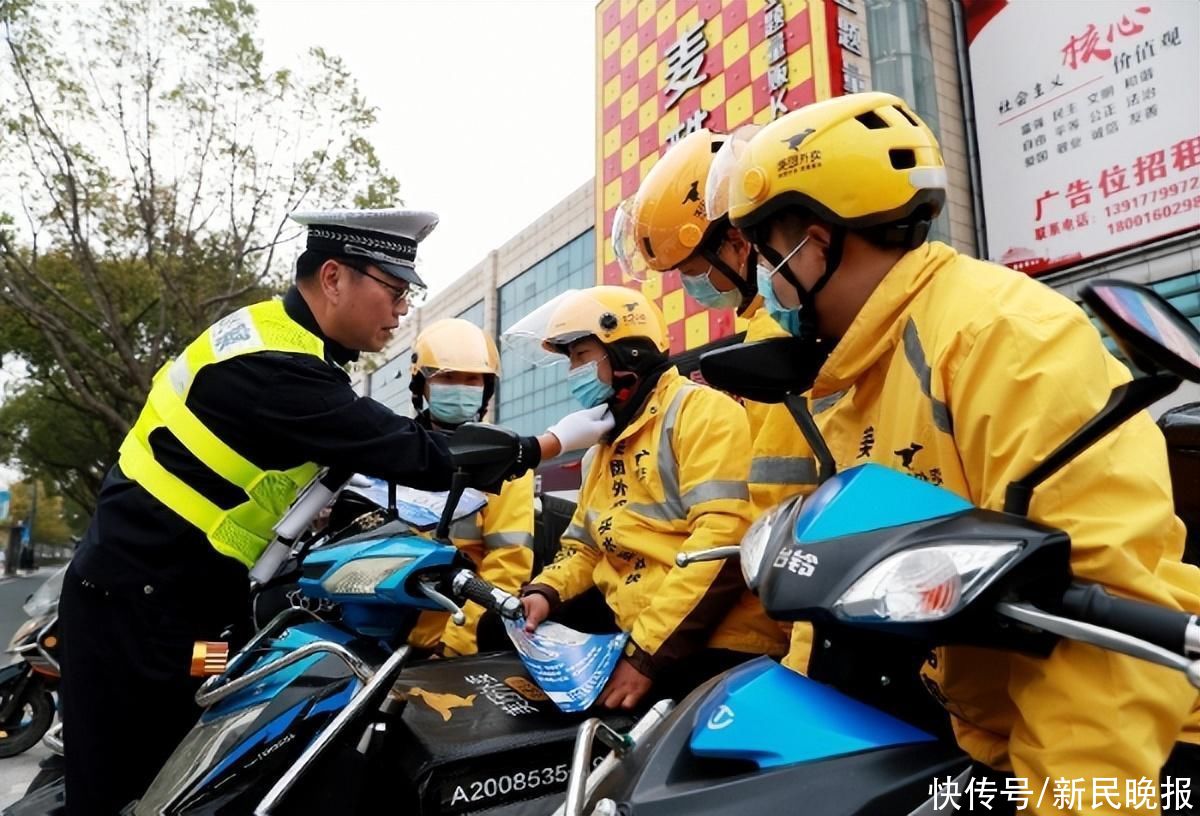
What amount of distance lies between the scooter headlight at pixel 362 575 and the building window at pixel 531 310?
603 inches

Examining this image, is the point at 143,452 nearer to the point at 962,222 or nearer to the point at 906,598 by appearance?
the point at 906,598

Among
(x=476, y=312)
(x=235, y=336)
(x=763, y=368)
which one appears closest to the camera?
(x=763, y=368)

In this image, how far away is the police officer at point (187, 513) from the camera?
2.09m

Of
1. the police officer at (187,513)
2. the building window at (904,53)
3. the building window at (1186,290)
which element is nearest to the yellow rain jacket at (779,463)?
the police officer at (187,513)

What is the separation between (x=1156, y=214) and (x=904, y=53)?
3.49 metres

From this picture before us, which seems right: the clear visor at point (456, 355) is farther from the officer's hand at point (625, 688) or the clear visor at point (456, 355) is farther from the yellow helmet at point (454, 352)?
the officer's hand at point (625, 688)

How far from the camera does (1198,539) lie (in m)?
1.87

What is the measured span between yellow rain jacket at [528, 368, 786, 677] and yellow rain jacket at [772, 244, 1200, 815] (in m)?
0.75

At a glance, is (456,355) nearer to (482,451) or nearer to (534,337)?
(534,337)

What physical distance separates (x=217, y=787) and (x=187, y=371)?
1.09 meters

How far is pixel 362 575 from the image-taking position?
77.5 inches

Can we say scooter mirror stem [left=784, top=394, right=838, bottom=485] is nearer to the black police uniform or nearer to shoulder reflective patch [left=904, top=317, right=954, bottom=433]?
shoulder reflective patch [left=904, top=317, right=954, bottom=433]

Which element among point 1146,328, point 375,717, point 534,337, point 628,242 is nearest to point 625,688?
point 375,717

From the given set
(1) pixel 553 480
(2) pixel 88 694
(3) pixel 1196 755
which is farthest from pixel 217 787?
(1) pixel 553 480
